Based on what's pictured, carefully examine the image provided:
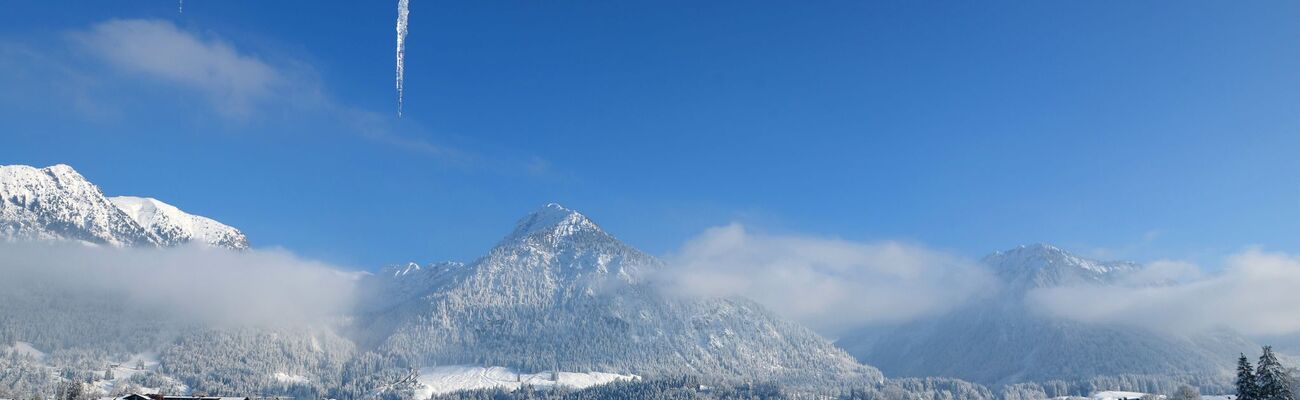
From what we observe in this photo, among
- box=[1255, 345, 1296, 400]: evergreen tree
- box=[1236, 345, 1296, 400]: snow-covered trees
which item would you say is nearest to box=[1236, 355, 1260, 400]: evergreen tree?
box=[1236, 345, 1296, 400]: snow-covered trees

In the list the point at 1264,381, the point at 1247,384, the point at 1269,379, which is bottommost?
the point at 1247,384

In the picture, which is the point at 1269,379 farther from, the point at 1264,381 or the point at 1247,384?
the point at 1247,384

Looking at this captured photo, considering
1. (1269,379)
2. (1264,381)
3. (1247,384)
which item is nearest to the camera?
(1269,379)

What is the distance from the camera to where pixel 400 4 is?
212ft

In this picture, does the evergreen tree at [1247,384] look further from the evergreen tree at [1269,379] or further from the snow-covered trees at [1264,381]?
the evergreen tree at [1269,379]

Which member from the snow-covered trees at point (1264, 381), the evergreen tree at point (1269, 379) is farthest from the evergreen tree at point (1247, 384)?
the evergreen tree at point (1269, 379)

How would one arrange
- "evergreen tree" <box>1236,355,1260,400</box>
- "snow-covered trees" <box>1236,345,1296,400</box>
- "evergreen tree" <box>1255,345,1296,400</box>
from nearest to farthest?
"evergreen tree" <box>1255,345,1296,400</box> → "snow-covered trees" <box>1236,345,1296,400</box> → "evergreen tree" <box>1236,355,1260,400</box>

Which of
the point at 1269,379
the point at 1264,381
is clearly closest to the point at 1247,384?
the point at 1264,381

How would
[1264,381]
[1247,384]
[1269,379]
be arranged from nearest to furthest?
1. [1269,379]
2. [1264,381]
3. [1247,384]

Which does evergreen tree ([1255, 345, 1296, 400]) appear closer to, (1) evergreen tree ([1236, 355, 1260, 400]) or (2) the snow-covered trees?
(2) the snow-covered trees

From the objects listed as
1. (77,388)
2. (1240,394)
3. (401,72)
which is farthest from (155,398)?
(1240,394)

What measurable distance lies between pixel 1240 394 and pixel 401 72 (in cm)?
9943

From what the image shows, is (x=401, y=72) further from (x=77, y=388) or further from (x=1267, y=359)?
(x=77, y=388)

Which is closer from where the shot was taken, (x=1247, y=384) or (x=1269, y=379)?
(x=1269, y=379)
